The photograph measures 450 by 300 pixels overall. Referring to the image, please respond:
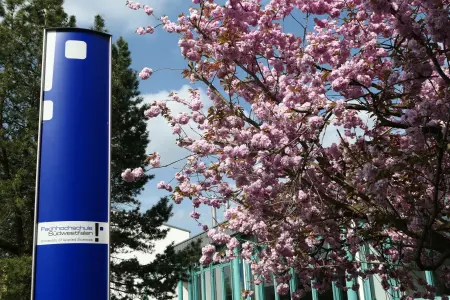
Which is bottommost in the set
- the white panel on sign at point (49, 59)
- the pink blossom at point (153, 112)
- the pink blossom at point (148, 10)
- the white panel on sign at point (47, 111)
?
the white panel on sign at point (47, 111)

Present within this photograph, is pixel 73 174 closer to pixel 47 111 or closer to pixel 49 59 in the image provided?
pixel 47 111

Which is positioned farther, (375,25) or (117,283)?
(117,283)

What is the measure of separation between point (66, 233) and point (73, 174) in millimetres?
503

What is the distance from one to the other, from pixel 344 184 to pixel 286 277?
292 cm

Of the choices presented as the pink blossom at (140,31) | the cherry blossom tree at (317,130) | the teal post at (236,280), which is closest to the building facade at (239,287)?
the teal post at (236,280)

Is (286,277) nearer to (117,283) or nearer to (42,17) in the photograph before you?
(117,283)

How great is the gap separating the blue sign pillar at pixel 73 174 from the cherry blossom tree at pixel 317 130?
1848 mm

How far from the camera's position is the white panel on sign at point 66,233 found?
160 inches

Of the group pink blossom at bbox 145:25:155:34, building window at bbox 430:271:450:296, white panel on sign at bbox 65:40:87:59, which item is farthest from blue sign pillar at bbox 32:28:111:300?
building window at bbox 430:271:450:296

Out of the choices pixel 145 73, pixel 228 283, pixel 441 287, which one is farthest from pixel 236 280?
pixel 145 73

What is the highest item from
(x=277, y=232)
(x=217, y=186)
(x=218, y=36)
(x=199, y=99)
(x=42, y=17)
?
(x=42, y=17)

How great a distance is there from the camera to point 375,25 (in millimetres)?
5922

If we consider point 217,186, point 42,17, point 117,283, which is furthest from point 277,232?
point 42,17

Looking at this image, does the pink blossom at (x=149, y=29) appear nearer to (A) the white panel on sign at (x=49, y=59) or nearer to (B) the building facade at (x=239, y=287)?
(A) the white panel on sign at (x=49, y=59)
